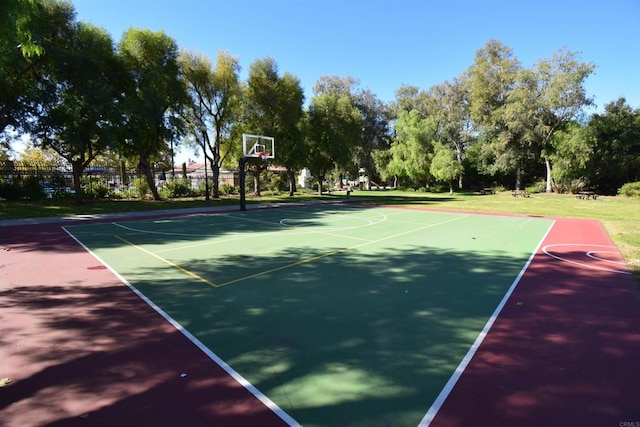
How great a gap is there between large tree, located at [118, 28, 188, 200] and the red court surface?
19.4 metres

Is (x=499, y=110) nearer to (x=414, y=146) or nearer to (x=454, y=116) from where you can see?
(x=454, y=116)

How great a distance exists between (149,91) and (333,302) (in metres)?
24.4

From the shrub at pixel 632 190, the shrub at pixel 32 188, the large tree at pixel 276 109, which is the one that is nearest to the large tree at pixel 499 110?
the shrub at pixel 632 190

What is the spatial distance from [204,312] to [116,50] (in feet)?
86.5

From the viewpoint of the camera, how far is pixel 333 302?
5.95 meters

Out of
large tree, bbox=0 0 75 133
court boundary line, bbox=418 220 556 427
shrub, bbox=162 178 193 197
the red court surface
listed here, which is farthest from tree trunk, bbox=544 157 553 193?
large tree, bbox=0 0 75 133

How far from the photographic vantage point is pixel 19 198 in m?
23.3

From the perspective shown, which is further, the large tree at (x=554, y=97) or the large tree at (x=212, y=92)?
the large tree at (x=554, y=97)

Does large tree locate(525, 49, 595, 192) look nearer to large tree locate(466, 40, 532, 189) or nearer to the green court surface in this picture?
large tree locate(466, 40, 532, 189)

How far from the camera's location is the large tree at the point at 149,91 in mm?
23641

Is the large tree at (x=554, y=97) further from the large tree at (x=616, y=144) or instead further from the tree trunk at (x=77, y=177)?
the tree trunk at (x=77, y=177)

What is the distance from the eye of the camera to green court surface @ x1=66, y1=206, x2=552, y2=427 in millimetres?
3508

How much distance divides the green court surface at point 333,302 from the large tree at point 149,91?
13.2 meters

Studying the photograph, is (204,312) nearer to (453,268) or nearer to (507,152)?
(453,268)
